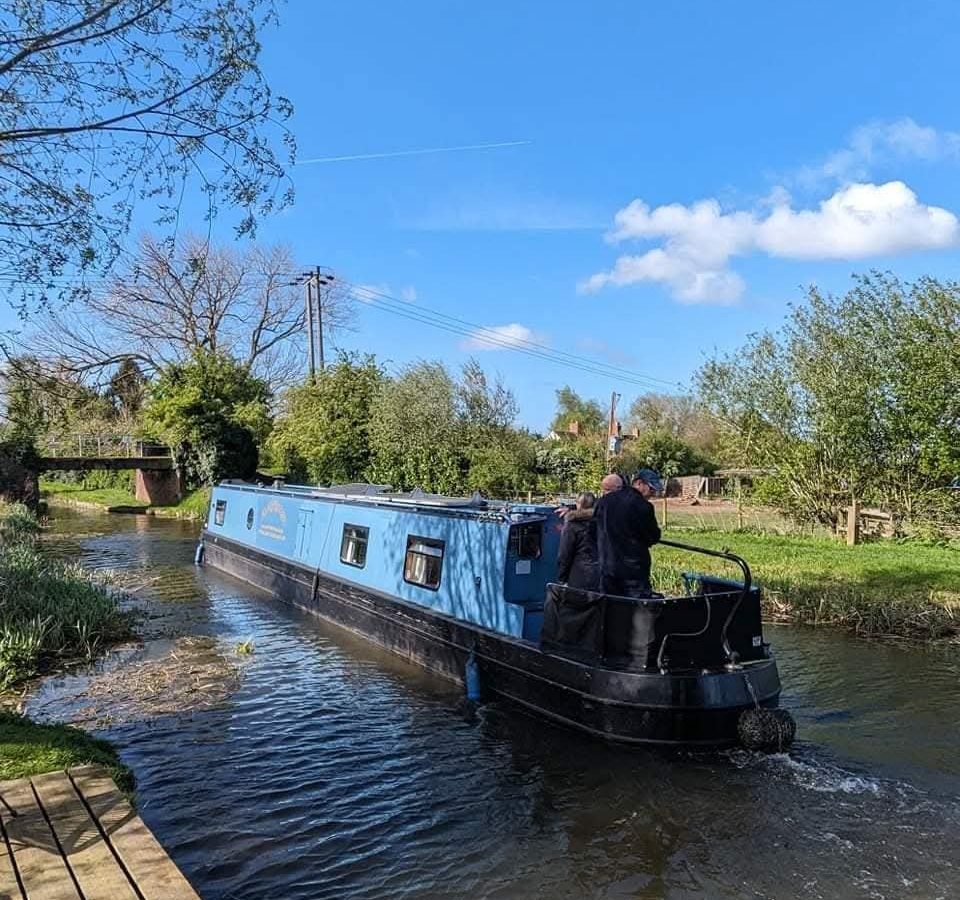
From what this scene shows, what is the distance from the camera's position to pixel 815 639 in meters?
10.7

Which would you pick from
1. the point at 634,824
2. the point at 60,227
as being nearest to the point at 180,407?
the point at 60,227

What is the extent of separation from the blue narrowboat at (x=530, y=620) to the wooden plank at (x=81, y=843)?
4114mm

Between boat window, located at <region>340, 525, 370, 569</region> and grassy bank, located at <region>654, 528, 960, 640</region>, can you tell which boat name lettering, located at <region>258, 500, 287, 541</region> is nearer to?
boat window, located at <region>340, 525, 370, 569</region>

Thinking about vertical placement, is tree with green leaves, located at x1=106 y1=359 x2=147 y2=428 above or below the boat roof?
above

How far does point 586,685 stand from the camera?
23.3 ft

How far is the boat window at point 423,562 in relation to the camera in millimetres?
9758

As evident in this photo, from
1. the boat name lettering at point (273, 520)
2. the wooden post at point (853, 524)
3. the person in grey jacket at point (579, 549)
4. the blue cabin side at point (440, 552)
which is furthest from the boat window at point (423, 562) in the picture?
the wooden post at point (853, 524)

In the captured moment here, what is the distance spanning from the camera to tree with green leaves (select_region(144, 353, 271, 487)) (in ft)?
102

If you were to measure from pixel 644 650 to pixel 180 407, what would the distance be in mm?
27166

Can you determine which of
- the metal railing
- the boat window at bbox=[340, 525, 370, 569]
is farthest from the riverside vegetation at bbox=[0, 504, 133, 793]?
the metal railing

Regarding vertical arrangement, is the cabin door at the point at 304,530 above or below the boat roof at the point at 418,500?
below

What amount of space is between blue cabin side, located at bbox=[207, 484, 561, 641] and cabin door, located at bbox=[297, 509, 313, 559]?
0.02 m

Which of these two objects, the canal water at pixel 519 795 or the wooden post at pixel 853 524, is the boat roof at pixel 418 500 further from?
the wooden post at pixel 853 524

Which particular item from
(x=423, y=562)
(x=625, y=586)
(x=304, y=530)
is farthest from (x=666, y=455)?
(x=625, y=586)
